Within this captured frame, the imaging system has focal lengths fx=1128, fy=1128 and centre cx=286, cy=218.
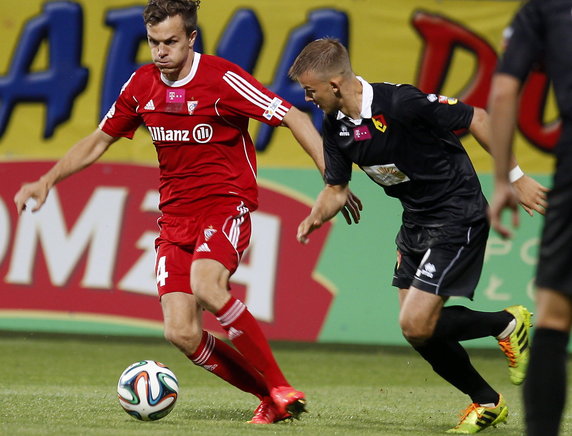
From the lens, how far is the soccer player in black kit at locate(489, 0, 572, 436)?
3.30 m

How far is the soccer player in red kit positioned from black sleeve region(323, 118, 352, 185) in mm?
63

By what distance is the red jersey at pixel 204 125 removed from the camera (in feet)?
19.1

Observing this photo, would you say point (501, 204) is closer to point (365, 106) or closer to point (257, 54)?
point (365, 106)

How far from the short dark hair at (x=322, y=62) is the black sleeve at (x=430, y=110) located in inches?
11.7

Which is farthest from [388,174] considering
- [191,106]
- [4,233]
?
[4,233]

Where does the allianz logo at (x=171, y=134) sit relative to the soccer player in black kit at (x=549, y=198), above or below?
below

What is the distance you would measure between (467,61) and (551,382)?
7.06 meters

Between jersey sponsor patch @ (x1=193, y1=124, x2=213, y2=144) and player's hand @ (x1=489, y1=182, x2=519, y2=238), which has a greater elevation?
player's hand @ (x1=489, y1=182, x2=519, y2=238)

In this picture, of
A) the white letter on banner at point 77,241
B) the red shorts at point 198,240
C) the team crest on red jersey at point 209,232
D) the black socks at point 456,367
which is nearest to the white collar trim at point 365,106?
the red shorts at point 198,240

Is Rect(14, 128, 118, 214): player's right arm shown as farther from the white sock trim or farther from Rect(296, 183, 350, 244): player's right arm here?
the white sock trim

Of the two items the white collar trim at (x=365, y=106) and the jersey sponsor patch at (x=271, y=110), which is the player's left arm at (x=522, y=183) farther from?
the jersey sponsor patch at (x=271, y=110)

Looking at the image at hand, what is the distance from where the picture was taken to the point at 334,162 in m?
5.54

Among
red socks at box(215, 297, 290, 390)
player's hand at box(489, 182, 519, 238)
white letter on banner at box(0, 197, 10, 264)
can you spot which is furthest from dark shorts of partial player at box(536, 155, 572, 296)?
white letter on banner at box(0, 197, 10, 264)

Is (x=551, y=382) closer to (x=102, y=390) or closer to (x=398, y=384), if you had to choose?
(x=102, y=390)
